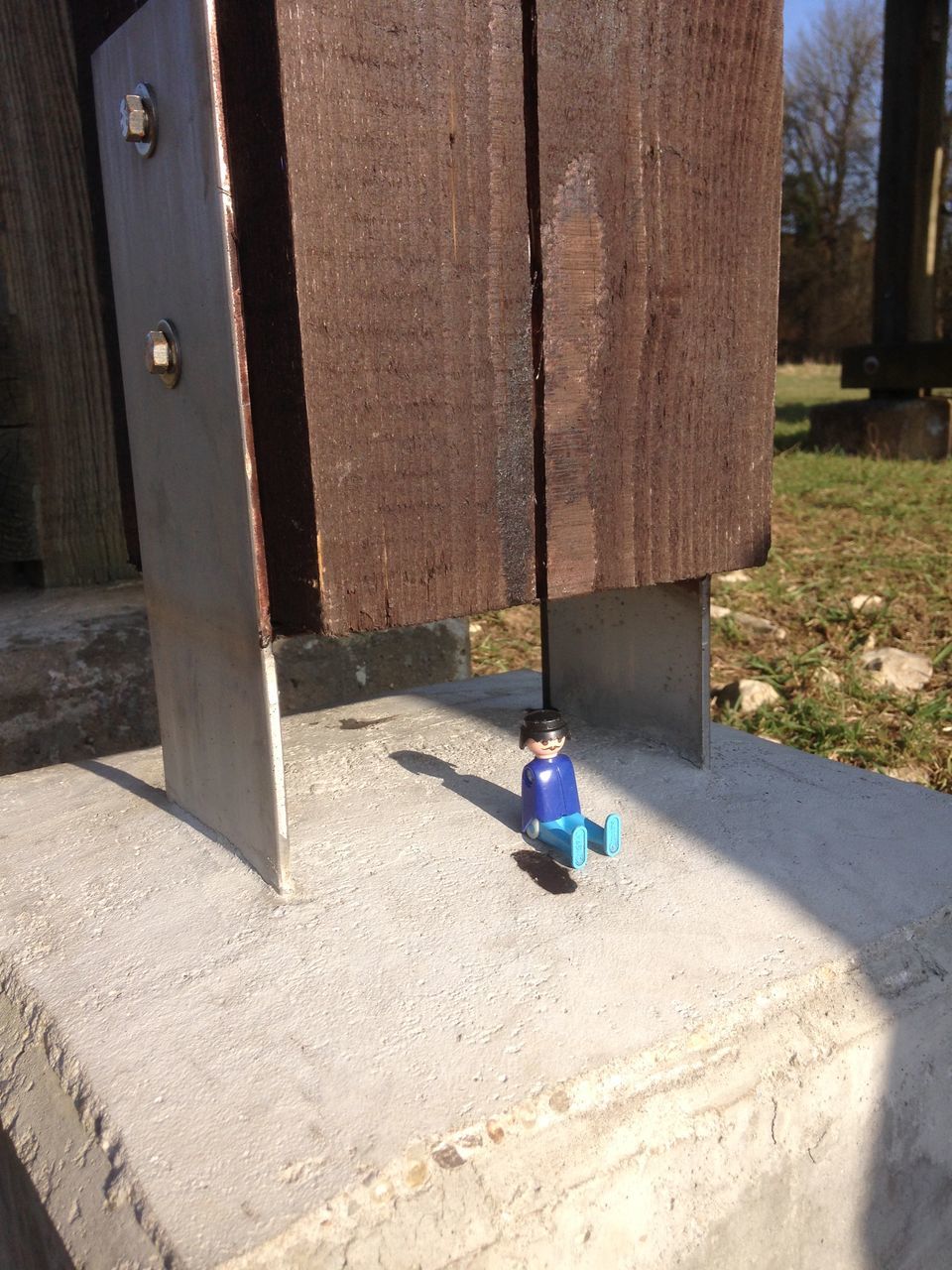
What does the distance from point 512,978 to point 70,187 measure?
65.3 inches

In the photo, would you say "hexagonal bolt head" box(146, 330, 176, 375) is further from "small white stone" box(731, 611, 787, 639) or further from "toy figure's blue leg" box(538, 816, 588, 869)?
"small white stone" box(731, 611, 787, 639)

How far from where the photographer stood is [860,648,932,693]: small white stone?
2754 mm

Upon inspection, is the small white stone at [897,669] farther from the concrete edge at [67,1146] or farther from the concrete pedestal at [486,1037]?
the concrete edge at [67,1146]

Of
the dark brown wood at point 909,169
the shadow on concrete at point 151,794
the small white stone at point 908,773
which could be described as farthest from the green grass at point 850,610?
the shadow on concrete at point 151,794

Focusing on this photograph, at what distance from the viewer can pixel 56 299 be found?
77.9 inches

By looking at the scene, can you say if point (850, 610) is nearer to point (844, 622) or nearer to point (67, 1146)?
point (844, 622)

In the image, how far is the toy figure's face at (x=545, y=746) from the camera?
50.8 inches

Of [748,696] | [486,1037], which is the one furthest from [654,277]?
[748,696]

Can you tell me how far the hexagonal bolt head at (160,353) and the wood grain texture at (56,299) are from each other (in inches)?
36.2

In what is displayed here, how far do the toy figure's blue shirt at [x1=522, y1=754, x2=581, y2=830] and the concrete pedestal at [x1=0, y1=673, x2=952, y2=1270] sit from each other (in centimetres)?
5

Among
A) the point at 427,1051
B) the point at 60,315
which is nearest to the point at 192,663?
the point at 427,1051

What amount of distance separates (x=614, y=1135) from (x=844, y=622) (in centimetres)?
256

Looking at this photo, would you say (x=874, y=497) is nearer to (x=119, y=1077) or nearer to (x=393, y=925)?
(x=393, y=925)

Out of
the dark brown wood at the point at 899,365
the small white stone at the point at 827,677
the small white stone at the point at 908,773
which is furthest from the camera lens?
the dark brown wood at the point at 899,365
